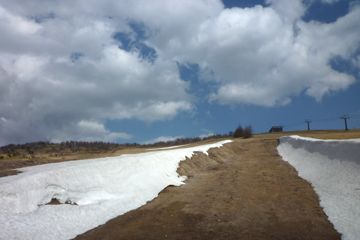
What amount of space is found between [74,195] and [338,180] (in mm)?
14029

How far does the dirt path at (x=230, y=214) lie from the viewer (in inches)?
649

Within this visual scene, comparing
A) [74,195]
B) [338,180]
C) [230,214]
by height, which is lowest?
[230,214]

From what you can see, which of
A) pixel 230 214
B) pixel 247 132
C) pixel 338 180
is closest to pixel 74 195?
pixel 230 214

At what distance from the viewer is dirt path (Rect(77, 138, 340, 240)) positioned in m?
16.5

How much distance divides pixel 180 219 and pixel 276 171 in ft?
55.1

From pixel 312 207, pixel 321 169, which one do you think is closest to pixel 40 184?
pixel 312 207

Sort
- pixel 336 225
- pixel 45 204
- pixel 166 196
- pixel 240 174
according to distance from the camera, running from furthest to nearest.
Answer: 1. pixel 240 174
2. pixel 166 196
3. pixel 45 204
4. pixel 336 225

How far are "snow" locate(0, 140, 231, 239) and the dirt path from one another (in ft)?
3.28

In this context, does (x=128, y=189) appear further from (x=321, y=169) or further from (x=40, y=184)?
(x=321, y=169)

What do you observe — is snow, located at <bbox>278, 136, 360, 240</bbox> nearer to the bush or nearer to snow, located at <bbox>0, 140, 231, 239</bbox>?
snow, located at <bbox>0, 140, 231, 239</bbox>

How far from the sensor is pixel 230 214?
63.4 ft

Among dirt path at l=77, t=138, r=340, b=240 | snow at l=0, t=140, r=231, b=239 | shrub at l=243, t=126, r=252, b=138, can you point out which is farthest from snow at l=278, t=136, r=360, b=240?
shrub at l=243, t=126, r=252, b=138

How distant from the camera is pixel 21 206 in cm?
1911

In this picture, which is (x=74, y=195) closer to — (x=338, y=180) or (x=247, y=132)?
(x=338, y=180)
